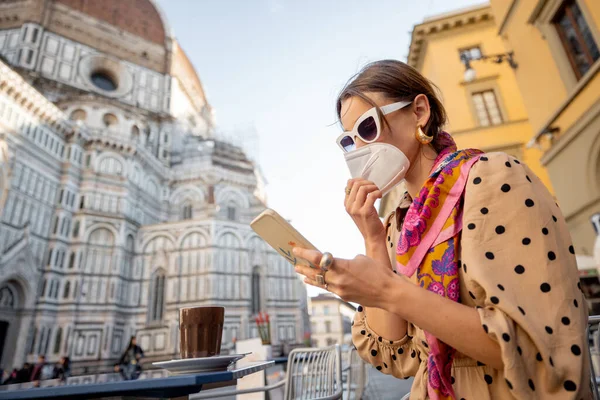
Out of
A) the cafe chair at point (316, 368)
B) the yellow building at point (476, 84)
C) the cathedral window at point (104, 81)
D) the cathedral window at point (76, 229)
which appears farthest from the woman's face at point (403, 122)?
the cathedral window at point (104, 81)

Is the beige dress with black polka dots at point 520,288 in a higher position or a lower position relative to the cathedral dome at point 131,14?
lower

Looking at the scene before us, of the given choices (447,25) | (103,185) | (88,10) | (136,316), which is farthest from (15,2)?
(447,25)

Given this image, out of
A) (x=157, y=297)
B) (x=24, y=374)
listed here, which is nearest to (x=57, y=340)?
(x=24, y=374)

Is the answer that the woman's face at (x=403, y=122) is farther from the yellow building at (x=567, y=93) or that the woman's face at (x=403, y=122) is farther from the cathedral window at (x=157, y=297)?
the cathedral window at (x=157, y=297)

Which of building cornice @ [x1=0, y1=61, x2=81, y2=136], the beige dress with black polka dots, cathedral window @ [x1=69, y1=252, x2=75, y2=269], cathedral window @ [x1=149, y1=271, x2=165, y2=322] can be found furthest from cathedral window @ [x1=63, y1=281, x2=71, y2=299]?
the beige dress with black polka dots

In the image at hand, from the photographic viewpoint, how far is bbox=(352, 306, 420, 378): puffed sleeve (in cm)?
110

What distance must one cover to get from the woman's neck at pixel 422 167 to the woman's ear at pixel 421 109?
0.10 metres

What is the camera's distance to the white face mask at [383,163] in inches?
45.0

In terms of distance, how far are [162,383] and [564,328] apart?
35.6 inches

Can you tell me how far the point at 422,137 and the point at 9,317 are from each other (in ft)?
60.8

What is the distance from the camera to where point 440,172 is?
959 mm

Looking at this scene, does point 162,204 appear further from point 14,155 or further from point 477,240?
point 477,240

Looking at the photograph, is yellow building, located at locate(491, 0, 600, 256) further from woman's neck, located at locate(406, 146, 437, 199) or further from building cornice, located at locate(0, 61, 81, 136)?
building cornice, located at locate(0, 61, 81, 136)

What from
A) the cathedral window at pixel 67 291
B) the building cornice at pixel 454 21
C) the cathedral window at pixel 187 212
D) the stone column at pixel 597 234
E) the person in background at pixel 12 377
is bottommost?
the person in background at pixel 12 377
